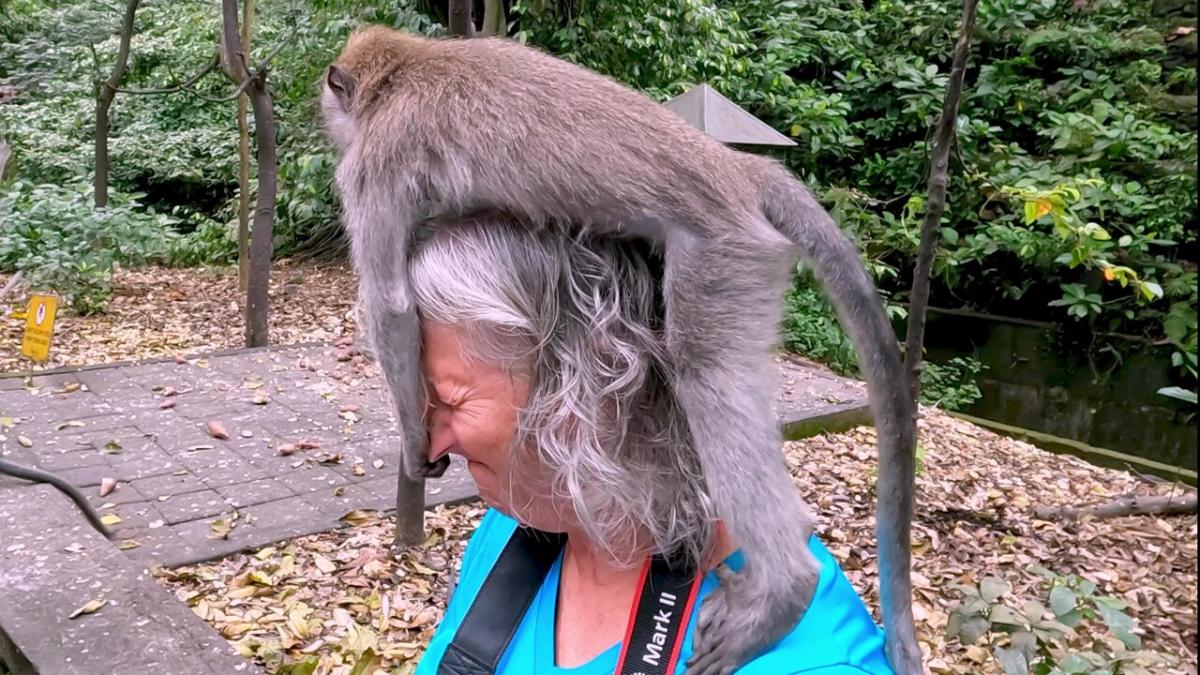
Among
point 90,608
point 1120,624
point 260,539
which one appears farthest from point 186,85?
point 1120,624

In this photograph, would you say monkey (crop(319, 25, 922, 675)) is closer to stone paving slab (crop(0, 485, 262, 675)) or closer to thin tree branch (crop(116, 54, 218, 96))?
stone paving slab (crop(0, 485, 262, 675))

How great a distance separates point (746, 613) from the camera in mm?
1224

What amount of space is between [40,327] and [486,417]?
→ 4.82 metres

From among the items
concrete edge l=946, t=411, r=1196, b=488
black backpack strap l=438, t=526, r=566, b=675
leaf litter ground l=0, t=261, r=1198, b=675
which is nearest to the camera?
black backpack strap l=438, t=526, r=566, b=675

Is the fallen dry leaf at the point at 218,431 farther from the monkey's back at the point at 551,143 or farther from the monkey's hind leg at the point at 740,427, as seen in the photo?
the monkey's hind leg at the point at 740,427

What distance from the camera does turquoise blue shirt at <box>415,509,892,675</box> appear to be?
1.07 metres

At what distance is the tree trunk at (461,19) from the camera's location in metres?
2.97

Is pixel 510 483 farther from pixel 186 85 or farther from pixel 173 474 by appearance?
pixel 186 85

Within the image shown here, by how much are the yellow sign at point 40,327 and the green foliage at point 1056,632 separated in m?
4.87

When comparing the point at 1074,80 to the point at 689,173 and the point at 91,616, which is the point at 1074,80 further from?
the point at 91,616

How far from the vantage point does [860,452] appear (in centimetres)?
488

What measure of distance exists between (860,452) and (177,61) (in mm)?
9098

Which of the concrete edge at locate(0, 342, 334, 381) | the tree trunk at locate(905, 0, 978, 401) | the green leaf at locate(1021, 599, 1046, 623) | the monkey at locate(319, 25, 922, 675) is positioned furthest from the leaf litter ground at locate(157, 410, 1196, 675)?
the concrete edge at locate(0, 342, 334, 381)

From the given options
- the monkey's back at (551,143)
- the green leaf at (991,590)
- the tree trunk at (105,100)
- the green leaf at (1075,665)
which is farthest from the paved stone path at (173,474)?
the tree trunk at (105,100)
